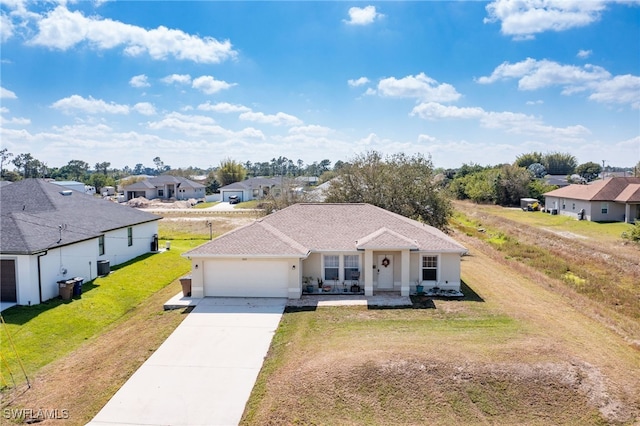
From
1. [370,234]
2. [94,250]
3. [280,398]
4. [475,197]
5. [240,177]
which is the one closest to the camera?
[280,398]

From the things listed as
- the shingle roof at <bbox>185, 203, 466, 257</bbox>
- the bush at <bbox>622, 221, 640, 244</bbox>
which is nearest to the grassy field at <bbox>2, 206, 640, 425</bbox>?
the shingle roof at <bbox>185, 203, 466, 257</bbox>

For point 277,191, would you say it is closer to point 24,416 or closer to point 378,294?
point 378,294

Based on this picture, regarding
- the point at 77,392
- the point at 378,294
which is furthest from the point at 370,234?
A: the point at 77,392

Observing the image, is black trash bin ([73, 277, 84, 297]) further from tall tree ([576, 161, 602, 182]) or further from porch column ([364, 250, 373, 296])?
tall tree ([576, 161, 602, 182])

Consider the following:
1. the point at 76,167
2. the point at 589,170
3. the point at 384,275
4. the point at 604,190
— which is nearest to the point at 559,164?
the point at 589,170

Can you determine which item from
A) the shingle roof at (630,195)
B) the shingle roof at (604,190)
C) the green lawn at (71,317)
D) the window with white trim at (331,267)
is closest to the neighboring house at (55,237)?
the green lawn at (71,317)

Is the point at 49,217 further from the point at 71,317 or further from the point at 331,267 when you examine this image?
the point at 331,267

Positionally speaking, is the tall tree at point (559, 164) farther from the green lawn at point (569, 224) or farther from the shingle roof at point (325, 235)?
the shingle roof at point (325, 235)
